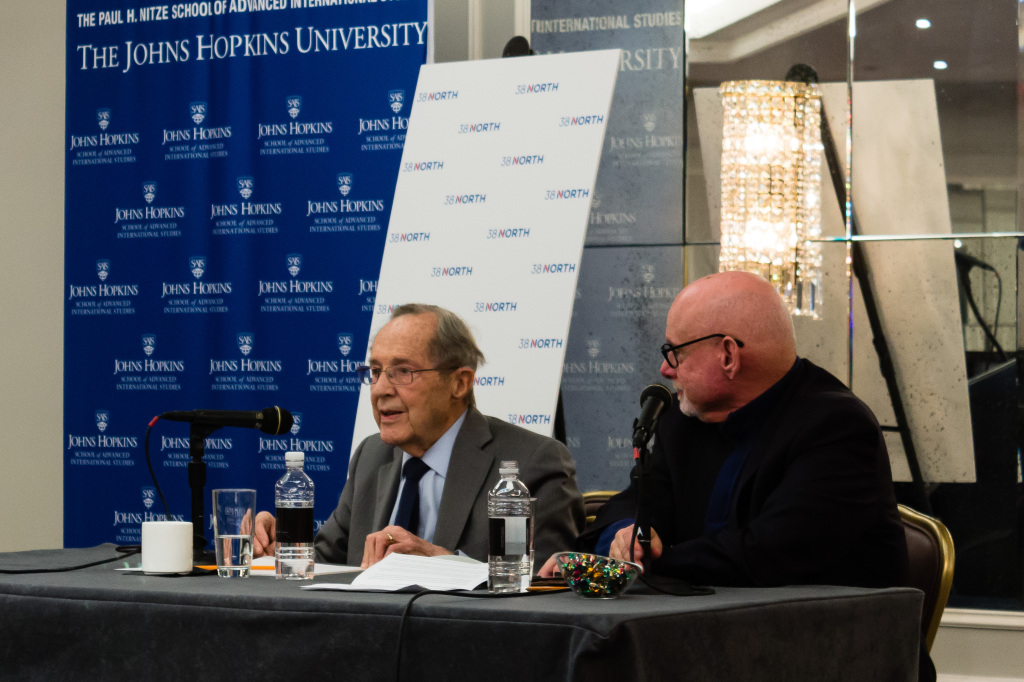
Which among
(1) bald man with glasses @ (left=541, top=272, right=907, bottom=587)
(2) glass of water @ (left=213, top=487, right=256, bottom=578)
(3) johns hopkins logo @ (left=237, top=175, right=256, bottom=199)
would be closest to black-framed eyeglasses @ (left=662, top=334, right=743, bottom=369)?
(1) bald man with glasses @ (left=541, top=272, right=907, bottom=587)

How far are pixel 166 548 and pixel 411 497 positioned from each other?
2.29ft

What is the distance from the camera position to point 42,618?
191cm

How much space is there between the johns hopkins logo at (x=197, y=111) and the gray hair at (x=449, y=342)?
9.09 ft

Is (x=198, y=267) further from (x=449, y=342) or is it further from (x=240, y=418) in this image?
(x=240, y=418)

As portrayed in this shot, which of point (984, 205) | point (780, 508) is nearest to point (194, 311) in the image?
point (984, 205)

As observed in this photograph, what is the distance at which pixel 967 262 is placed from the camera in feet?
14.7

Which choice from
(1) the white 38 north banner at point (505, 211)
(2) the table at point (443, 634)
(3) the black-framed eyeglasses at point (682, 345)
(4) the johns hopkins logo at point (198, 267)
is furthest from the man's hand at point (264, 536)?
(4) the johns hopkins logo at point (198, 267)

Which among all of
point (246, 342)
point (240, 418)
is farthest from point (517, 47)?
point (240, 418)

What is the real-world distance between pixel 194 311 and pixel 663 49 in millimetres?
2335

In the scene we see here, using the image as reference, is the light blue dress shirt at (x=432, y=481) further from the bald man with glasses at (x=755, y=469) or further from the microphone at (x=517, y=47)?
the microphone at (x=517, y=47)

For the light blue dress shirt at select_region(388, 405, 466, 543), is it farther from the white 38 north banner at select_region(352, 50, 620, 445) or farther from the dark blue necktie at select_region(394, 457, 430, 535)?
the white 38 north banner at select_region(352, 50, 620, 445)

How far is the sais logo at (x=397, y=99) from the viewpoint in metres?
4.89

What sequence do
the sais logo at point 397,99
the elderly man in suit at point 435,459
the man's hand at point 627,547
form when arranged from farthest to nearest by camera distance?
1. the sais logo at point 397,99
2. the elderly man in suit at point 435,459
3. the man's hand at point 627,547

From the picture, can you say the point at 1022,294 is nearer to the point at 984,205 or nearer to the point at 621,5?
the point at 984,205
